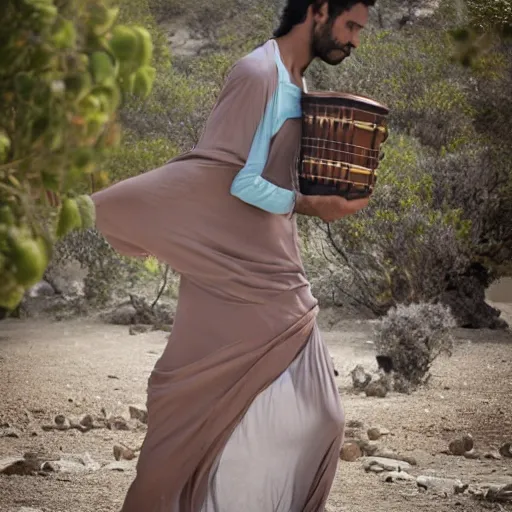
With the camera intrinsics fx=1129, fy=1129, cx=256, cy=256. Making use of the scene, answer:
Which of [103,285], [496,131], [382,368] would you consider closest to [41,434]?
[382,368]

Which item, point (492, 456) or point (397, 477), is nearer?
point (397, 477)

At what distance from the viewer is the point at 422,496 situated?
5.17 metres

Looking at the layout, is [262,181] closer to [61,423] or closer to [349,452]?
[349,452]

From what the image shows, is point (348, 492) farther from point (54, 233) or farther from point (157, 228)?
point (54, 233)

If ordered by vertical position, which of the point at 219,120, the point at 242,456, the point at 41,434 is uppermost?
the point at 219,120

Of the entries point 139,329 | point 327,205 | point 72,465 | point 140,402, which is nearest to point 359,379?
point 140,402

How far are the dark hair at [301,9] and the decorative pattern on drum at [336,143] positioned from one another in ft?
0.80

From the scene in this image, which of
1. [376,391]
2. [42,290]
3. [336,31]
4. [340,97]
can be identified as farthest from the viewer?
[42,290]

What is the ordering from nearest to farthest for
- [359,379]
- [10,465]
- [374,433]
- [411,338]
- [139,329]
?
[10,465] → [374,433] → [359,379] → [411,338] → [139,329]

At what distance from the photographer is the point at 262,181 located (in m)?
3.12

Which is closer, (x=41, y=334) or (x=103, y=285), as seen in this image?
(x=41, y=334)

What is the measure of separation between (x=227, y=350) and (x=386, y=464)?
2806mm

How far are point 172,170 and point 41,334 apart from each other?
793 cm

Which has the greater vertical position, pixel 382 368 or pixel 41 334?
pixel 382 368
